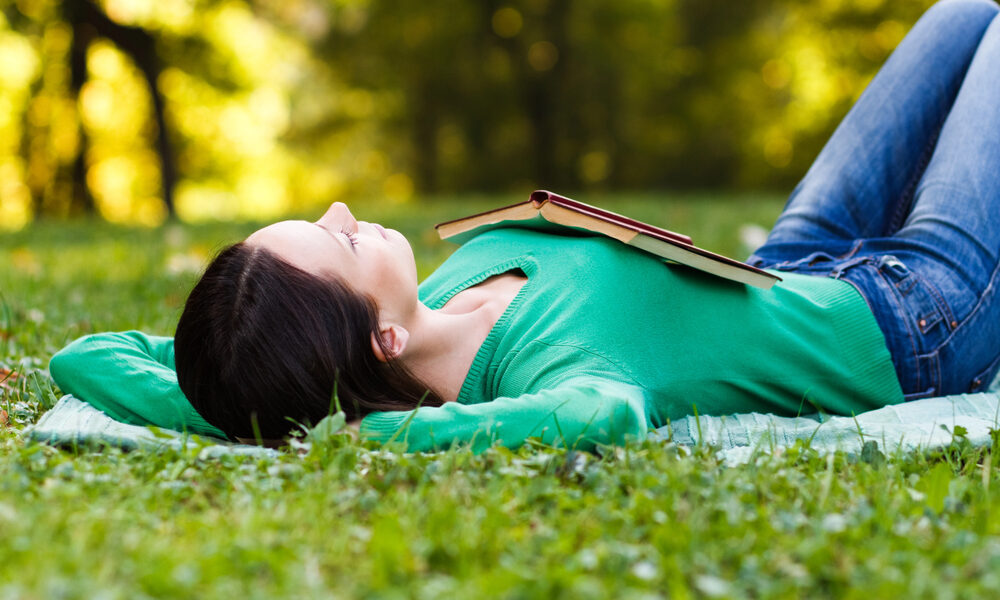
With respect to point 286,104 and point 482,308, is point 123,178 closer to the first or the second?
point 286,104

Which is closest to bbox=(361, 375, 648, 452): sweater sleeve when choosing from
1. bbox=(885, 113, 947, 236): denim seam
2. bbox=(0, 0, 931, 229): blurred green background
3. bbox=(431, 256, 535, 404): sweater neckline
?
bbox=(431, 256, 535, 404): sweater neckline

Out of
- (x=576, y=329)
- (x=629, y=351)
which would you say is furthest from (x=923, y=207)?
(x=576, y=329)

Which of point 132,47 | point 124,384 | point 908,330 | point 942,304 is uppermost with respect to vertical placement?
point 132,47

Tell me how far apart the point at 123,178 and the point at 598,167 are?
16.0m

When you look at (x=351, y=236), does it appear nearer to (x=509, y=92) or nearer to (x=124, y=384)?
(x=124, y=384)

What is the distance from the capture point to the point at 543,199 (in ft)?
9.16

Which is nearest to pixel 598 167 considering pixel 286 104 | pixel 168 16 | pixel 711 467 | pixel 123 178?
pixel 286 104

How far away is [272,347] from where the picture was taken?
7.41 feet

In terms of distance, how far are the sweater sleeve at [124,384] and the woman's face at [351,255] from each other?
20.6 inches

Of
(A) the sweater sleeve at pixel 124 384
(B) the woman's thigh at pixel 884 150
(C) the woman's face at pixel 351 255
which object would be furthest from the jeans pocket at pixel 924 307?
(A) the sweater sleeve at pixel 124 384

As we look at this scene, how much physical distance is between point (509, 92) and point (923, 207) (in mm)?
20439

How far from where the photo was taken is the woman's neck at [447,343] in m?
2.54

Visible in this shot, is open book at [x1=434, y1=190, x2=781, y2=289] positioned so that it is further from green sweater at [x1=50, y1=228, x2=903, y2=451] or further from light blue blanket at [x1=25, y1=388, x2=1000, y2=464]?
light blue blanket at [x1=25, y1=388, x2=1000, y2=464]

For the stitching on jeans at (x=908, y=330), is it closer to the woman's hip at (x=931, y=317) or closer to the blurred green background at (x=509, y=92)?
the woman's hip at (x=931, y=317)
